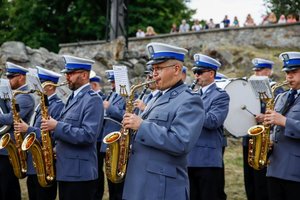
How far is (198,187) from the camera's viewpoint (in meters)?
6.60

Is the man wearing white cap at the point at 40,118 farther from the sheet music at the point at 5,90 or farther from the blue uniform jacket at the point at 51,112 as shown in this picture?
the sheet music at the point at 5,90

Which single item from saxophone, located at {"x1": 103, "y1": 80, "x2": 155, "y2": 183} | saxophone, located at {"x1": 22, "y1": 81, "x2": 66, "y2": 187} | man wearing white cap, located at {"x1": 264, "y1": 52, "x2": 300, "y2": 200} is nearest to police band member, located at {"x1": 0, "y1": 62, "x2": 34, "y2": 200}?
saxophone, located at {"x1": 22, "y1": 81, "x2": 66, "y2": 187}

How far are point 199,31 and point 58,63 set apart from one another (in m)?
10.9

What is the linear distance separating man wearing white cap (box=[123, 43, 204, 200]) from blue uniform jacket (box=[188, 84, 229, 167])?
205 centimetres

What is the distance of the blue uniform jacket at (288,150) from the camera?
520 cm

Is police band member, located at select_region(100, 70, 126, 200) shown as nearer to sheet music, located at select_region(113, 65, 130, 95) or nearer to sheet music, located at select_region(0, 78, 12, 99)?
sheet music, located at select_region(0, 78, 12, 99)

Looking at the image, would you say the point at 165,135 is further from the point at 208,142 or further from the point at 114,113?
the point at 114,113

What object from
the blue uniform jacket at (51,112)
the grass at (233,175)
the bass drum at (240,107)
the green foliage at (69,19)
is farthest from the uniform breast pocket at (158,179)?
the green foliage at (69,19)

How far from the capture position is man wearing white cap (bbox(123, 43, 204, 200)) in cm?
416

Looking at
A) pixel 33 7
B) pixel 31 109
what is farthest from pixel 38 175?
pixel 33 7

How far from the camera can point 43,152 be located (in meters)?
5.69

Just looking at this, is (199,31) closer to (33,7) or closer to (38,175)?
(33,7)

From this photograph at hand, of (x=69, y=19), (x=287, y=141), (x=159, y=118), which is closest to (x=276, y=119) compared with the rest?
(x=287, y=141)

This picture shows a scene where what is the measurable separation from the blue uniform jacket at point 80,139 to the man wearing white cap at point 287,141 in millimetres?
1767
